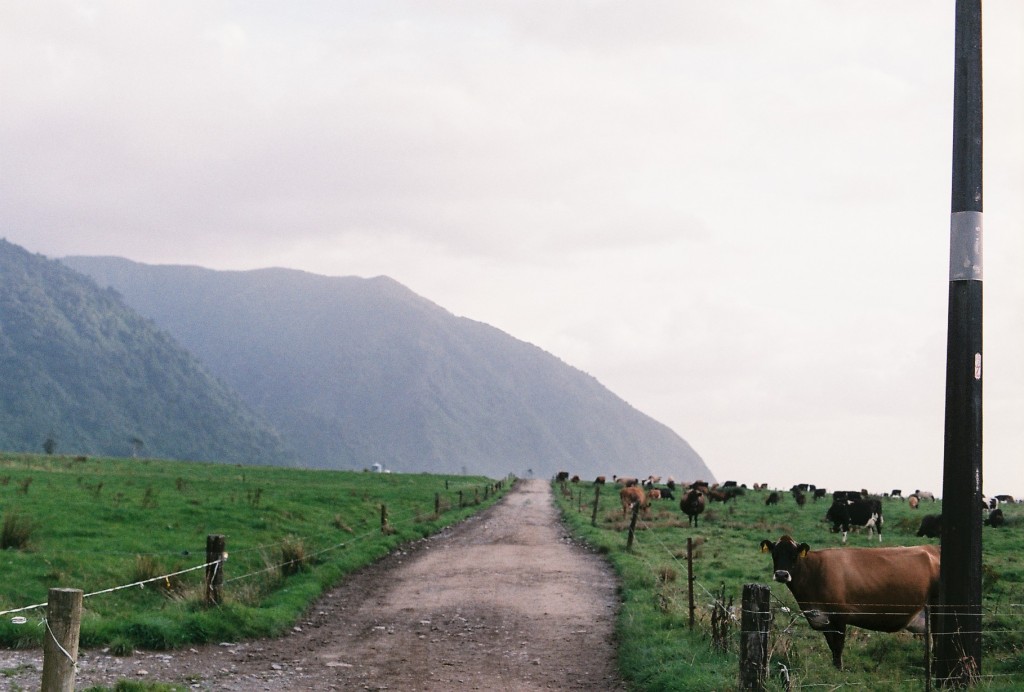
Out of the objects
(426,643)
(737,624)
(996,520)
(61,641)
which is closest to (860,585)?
(737,624)

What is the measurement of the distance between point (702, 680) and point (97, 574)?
44.0 ft

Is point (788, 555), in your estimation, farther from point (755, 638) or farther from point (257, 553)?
point (257, 553)

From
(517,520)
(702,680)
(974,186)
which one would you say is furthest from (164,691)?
(517,520)

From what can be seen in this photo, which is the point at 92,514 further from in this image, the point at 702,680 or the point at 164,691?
the point at 702,680

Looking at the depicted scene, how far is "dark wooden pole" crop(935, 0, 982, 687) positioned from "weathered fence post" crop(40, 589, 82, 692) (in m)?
9.20

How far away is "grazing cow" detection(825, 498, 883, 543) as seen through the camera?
1477 inches

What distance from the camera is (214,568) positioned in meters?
15.9

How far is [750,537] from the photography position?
35.0 metres

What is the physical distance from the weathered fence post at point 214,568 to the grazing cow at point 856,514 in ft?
91.9

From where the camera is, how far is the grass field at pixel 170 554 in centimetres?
1458

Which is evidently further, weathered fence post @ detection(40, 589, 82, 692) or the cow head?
the cow head

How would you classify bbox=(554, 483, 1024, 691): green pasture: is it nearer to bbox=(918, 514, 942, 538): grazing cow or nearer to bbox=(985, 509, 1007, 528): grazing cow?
bbox=(918, 514, 942, 538): grazing cow

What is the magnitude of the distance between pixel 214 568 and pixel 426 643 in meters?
3.93

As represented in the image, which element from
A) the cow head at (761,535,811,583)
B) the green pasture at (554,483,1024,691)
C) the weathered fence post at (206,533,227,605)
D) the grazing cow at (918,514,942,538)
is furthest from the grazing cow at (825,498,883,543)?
the weathered fence post at (206,533,227,605)
